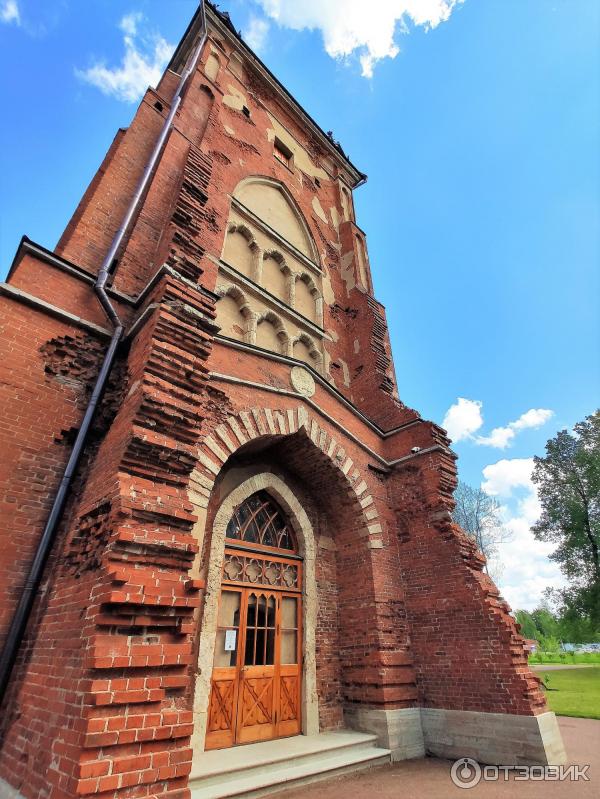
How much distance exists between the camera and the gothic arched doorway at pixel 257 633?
6.06 metres

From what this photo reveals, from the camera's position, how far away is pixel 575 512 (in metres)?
22.0

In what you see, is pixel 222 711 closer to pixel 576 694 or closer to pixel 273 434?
pixel 273 434

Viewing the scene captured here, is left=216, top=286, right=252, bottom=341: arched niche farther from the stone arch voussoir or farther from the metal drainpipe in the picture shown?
the stone arch voussoir

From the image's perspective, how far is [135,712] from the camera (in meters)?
3.13

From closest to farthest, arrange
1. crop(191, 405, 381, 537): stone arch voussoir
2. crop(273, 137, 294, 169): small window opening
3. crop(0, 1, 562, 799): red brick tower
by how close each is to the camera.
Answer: crop(0, 1, 562, 799): red brick tower
crop(191, 405, 381, 537): stone arch voussoir
crop(273, 137, 294, 169): small window opening

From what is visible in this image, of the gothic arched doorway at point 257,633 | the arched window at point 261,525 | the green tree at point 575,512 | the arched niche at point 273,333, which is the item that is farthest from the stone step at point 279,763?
the green tree at point 575,512

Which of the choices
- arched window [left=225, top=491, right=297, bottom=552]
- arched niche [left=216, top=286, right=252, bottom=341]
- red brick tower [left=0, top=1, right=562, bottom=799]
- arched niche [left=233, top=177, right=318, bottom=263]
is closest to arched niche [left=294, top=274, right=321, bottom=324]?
red brick tower [left=0, top=1, right=562, bottom=799]

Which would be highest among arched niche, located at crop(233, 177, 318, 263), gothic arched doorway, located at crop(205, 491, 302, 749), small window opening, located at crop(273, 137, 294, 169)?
small window opening, located at crop(273, 137, 294, 169)

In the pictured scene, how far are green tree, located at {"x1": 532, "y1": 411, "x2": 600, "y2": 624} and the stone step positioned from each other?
19.6 meters

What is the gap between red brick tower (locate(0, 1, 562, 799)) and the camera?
3.41 m

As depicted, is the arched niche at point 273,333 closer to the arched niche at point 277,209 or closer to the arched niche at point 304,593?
the arched niche at point 277,209

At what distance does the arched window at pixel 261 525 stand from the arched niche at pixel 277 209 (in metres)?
7.72

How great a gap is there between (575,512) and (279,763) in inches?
870

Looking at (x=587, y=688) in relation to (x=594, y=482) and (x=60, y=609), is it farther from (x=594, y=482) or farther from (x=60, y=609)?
(x=60, y=609)
